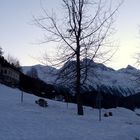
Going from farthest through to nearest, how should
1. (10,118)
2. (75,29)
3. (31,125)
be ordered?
(75,29)
(10,118)
(31,125)

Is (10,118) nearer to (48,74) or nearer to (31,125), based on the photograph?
(31,125)

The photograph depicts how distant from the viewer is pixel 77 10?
3691 cm

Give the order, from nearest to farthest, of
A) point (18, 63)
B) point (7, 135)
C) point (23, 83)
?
point (7, 135) < point (23, 83) < point (18, 63)

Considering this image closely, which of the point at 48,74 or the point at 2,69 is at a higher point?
the point at 2,69

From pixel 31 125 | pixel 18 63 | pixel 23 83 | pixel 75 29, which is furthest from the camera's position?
pixel 18 63

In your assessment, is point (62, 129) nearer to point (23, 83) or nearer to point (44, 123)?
point (44, 123)

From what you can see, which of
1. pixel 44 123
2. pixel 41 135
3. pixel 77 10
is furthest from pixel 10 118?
pixel 77 10

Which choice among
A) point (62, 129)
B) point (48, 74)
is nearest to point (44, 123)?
point (62, 129)

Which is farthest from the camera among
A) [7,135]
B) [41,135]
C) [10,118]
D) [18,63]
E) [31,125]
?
[18,63]

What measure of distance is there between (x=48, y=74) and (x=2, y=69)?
276ft

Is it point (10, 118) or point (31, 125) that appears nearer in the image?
point (31, 125)

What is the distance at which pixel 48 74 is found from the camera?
120ft

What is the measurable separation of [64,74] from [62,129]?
1509 cm

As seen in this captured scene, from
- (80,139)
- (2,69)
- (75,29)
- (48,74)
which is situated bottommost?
(80,139)
